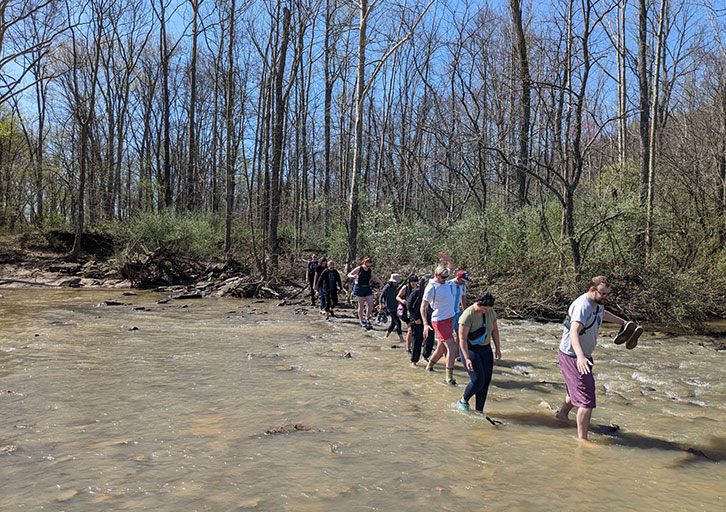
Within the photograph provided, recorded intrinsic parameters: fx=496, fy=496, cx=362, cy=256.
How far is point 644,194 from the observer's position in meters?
14.9

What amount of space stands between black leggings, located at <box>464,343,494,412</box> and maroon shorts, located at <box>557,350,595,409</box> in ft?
3.16

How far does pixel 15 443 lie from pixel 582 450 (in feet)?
18.6

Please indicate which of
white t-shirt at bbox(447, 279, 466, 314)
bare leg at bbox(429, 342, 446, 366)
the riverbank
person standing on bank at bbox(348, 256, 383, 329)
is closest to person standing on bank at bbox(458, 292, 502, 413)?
white t-shirt at bbox(447, 279, 466, 314)

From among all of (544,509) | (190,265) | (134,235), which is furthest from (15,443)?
(134,235)

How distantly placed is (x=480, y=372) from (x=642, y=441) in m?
1.84

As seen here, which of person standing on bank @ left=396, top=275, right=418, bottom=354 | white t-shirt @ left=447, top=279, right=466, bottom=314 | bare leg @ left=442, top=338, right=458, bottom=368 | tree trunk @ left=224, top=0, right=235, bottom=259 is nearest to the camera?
bare leg @ left=442, top=338, right=458, bottom=368

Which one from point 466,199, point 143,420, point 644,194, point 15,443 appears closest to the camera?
point 15,443

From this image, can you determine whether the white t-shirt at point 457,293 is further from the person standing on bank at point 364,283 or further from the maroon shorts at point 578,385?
the person standing on bank at point 364,283

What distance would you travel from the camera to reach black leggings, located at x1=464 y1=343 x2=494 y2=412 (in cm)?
607

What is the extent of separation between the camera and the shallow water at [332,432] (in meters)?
4.02

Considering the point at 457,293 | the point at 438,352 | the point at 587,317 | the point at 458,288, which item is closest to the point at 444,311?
the point at 457,293

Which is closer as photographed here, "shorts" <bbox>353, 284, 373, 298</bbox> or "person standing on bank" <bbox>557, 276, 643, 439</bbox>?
"person standing on bank" <bbox>557, 276, 643, 439</bbox>

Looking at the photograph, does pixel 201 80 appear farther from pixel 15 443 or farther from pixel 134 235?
pixel 15 443

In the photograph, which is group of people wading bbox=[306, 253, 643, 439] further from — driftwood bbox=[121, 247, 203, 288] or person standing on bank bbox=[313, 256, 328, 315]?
driftwood bbox=[121, 247, 203, 288]
